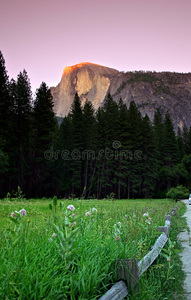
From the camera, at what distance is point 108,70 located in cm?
19088

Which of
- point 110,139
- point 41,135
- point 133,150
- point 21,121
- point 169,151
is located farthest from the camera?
point 169,151

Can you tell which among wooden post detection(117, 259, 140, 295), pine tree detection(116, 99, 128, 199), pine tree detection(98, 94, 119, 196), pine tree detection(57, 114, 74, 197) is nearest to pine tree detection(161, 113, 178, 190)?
pine tree detection(116, 99, 128, 199)

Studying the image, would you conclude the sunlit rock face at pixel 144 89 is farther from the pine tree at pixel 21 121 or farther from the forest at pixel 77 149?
the pine tree at pixel 21 121

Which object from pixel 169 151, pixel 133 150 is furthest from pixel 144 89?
pixel 133 150

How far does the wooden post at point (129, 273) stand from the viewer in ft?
8.52

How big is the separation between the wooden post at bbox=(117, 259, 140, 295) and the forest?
87.9 feet

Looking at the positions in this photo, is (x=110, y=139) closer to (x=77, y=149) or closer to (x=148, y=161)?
(x=77, y=149)

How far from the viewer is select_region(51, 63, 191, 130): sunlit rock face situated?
14438 centimetres

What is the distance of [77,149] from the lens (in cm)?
3962

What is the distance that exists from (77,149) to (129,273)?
1465 inches

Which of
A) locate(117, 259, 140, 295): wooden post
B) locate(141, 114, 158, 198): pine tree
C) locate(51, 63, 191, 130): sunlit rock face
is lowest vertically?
locate(117, 259, 140, 295): wooden post

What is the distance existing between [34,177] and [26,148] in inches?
189

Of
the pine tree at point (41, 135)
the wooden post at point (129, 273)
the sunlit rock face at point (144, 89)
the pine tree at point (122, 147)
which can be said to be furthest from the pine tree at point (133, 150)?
the sunlit rock face at point (144, 89)

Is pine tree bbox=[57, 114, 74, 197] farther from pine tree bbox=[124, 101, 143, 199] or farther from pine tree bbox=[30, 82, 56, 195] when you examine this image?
pine tree bbox=[124, 101, 143, 199]
